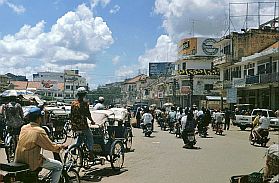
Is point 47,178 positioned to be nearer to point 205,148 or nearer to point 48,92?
point 205,148

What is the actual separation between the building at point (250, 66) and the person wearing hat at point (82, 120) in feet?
105

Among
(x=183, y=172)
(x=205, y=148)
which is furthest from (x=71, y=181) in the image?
(x=205, y=148)

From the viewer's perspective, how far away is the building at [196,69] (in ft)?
273

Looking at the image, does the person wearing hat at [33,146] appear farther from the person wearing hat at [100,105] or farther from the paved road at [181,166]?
the person wearing hat at [100,105]

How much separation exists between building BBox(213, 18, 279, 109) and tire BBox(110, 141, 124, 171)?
30.6 m

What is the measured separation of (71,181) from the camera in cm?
812

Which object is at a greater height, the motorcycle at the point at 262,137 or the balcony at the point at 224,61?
the balcony at the point at 224,61

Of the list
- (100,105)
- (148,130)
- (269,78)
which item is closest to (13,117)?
(100,105)

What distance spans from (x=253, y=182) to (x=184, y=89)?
7790 centimetres

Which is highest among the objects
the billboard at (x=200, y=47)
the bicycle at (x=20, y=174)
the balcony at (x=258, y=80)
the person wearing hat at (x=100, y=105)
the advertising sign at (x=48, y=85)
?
the billboard at (x=200, y=47)

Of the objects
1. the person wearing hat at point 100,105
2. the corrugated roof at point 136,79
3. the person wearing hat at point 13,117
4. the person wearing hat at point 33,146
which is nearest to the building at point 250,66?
the person wearing hat at point 100,105

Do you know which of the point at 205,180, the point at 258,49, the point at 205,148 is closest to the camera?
Result: the point at 205,180

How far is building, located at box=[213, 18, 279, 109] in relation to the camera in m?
43.3

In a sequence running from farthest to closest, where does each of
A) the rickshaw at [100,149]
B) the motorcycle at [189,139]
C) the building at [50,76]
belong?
1. the building at [50,76]
2. the motorcycle at [189,139]
3. the rickshaw at [100,149]
